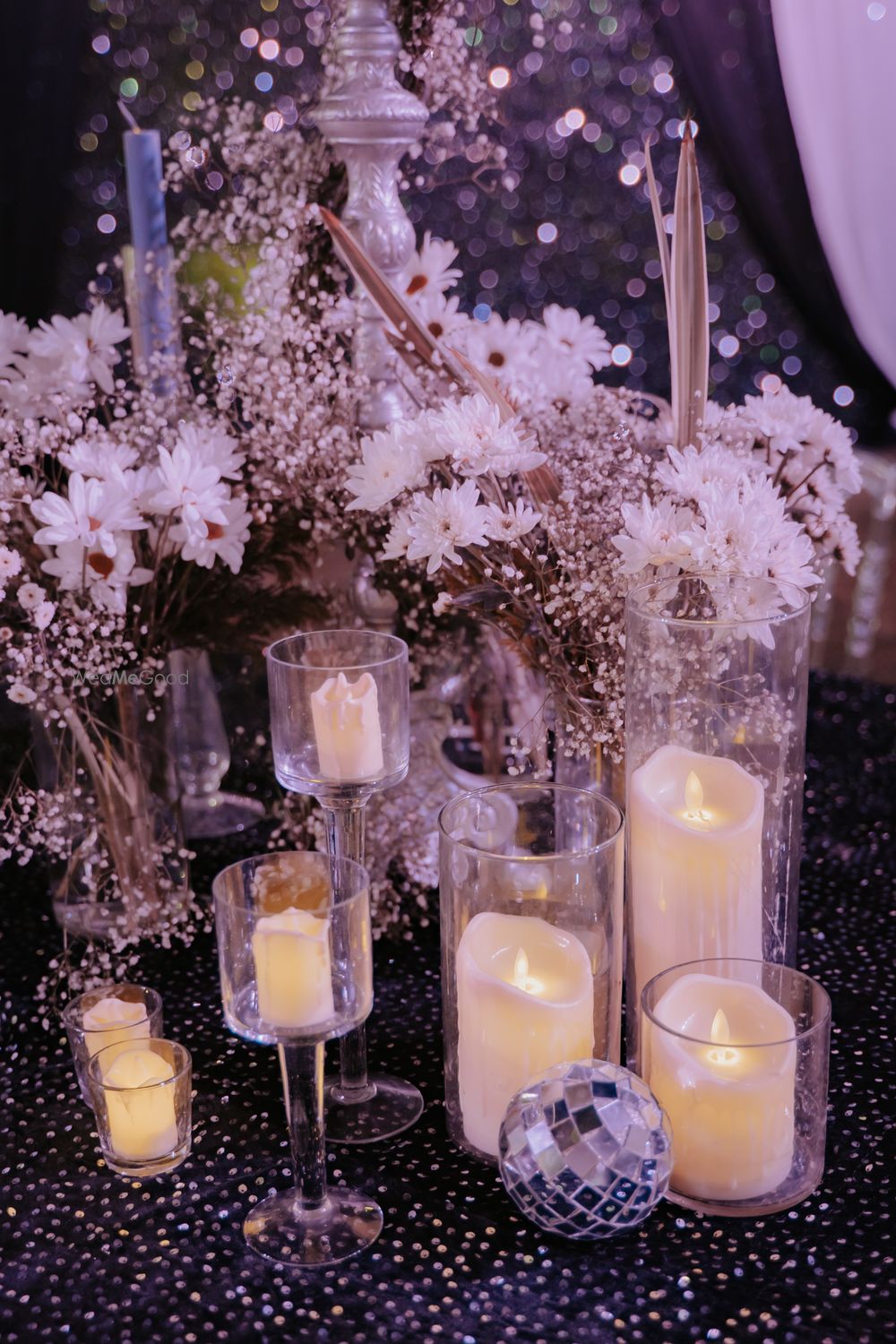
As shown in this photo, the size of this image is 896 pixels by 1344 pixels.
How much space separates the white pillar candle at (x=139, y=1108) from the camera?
876mm

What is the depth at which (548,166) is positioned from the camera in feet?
10.1

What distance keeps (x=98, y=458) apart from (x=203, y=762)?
1.30 feet

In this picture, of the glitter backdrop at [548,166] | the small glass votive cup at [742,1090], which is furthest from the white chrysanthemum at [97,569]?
the glitter backdrop at [548,166]

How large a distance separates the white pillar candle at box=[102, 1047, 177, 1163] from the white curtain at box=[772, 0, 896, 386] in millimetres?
2622

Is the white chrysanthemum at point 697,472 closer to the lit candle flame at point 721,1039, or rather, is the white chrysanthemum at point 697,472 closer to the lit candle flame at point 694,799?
the lit candle flame at point 694,799

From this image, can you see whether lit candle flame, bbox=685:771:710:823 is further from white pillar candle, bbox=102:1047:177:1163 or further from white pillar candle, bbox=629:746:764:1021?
white pillar candle, bbox=102:1047:177:1163

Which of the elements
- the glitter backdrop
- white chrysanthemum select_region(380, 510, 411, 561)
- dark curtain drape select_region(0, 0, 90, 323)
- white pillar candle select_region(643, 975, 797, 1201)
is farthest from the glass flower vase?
dark curtain drape select_region(0, 0, 90, 323)

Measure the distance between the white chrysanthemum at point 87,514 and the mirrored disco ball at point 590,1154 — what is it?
0.50 meters

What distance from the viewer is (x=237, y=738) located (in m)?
1.31

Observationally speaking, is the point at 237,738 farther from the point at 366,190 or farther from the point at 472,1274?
the point at 472,1274

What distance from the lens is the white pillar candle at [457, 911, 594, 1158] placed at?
0.85 meters

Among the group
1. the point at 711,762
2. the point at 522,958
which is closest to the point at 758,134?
the point at 711,762

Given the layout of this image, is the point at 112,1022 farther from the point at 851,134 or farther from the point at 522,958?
the point at 851,134

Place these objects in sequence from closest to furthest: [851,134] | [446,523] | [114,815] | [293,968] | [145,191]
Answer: [293,968]
[446,523]
[114,815]
[145,191]
[851,134]
